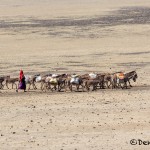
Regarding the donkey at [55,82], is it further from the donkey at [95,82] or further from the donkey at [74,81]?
the donkey at [95,82]

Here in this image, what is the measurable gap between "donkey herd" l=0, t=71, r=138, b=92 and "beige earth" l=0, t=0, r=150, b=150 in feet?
1.78

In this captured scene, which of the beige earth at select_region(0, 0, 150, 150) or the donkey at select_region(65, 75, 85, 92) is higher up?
the donkey at select_region(65, 75, 85, 92)

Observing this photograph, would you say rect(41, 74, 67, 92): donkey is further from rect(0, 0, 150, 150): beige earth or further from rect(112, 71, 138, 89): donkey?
rect(112, 71, 138, 89): donkey

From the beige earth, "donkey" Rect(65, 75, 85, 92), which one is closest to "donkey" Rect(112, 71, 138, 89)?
the beige earth

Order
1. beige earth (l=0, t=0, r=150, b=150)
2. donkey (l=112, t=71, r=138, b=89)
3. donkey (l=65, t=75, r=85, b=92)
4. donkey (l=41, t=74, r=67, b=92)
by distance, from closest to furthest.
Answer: beige earth (l=0, t=0, r=150, b=150)
donkey (l=65, t=75, r=85, b=92)
donkey (l=41, t=74, r=67, b=92)
donkey (l=112, t=71, r=138, b=89)

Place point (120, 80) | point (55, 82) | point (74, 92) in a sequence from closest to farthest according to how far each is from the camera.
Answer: point (74, 92)
point (55, 82)
point (120, 80)

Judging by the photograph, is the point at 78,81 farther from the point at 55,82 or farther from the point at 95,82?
the point at 55,82

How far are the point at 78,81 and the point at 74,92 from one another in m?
0.51

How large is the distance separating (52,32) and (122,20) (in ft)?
39.0

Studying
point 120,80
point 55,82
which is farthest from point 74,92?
point 120,80

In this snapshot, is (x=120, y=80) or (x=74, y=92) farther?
(x=120, y=80)

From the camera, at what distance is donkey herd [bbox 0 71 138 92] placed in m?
25.0

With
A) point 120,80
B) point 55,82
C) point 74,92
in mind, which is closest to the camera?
point 74,92

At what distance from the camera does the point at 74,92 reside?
81.5 ft
